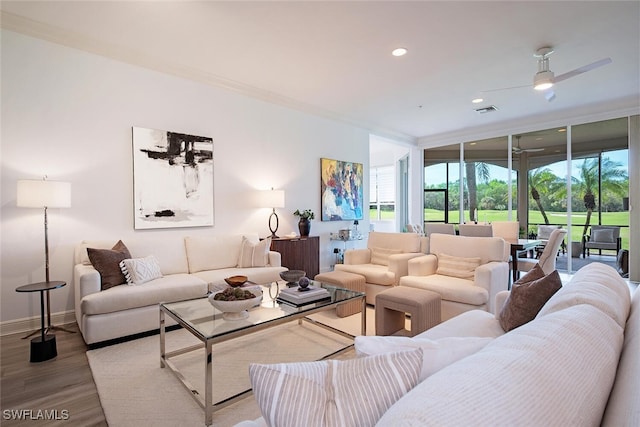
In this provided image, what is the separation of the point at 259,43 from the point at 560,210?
5.98 meters

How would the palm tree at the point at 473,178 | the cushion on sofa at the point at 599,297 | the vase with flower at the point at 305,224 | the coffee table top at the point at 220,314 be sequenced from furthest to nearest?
A: the palm tree at the point at 473,178
the vase with flower at the point at 305,224
the coffee table top at the point at 220,314
the cushion on sofa at the point at 599,297

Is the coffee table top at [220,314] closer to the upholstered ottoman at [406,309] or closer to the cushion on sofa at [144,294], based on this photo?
the upholstered ottoman at [406,309]

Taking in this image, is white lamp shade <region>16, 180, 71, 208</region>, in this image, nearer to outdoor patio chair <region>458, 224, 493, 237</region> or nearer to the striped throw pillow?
the striped throw pillow

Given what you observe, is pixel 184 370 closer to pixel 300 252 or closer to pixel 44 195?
pixel 44 195

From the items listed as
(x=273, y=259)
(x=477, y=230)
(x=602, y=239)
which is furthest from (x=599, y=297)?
(x=602, y=239)

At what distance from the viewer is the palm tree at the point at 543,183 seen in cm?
602

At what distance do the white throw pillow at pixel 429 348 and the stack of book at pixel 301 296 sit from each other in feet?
5.20

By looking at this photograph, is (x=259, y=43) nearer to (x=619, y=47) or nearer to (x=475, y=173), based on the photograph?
(x=619, y=47)

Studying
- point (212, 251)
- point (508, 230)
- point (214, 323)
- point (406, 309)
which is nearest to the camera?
point (214, 323)

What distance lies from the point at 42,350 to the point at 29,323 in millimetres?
870

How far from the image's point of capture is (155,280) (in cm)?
324

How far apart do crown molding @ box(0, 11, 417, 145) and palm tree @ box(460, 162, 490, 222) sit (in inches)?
138

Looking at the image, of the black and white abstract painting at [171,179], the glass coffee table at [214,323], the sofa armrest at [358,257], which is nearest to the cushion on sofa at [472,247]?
the sofa armrest at [358,257]

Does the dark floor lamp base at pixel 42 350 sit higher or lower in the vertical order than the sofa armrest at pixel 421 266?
lower
